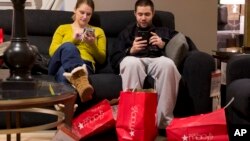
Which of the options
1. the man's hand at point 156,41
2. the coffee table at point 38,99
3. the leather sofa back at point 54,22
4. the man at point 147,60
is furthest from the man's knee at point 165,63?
the coffee table at point 38,99

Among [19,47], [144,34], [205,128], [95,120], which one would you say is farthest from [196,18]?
[19,47]

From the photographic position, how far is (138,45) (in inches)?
106

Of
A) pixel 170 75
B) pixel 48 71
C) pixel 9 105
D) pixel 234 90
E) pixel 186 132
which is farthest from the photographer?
pixel 48 71

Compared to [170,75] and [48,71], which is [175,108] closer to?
[170,75]

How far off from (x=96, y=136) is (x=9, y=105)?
117 centimetres

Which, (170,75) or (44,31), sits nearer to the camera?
(170,75)

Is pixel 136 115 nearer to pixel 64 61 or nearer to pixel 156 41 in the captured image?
pixel 64 61

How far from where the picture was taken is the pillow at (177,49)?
259cm

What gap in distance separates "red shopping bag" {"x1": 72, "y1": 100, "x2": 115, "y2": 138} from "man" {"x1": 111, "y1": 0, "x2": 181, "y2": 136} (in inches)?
10.7

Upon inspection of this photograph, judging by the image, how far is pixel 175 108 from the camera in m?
2.51

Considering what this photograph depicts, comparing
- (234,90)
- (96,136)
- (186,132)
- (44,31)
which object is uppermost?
(44,31)

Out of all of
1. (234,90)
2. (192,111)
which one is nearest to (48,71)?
(192,111)

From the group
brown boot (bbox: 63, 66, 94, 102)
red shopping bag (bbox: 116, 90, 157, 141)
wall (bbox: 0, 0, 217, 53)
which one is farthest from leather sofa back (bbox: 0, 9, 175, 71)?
red shopping bag (bbox: 116, 90, 157, 141)

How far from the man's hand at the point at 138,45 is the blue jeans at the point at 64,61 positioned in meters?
0.39
